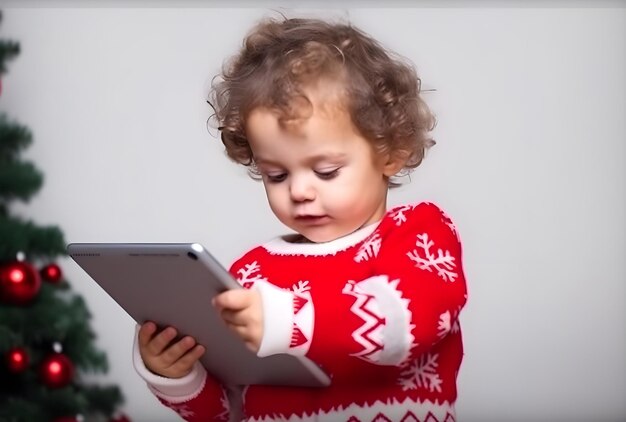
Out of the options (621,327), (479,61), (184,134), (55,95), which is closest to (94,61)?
(55,95)

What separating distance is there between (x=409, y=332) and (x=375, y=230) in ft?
0.70

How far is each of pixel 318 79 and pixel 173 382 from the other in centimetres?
44

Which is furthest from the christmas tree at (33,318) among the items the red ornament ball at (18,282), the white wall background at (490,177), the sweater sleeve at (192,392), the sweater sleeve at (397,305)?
the sweater sleeve at (397,305)

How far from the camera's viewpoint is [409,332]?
1214 millimetres

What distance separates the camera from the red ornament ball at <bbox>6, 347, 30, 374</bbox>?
2631 mm

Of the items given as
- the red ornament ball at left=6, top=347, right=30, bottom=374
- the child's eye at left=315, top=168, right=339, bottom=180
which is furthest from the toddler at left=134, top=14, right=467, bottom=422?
the red ornament ball at left=6, top=347, right=30, bottom=374

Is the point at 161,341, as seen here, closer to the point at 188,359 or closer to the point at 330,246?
the point at 188,359

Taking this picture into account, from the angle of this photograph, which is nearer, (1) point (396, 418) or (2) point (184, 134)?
(1) point (396, 418)

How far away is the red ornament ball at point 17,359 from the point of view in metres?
2.63

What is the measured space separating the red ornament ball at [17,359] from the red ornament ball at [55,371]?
0.10 meters

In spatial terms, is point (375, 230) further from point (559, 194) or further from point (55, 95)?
point (55, 95)

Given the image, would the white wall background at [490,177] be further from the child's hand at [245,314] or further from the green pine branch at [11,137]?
the child's hand at [245,314]

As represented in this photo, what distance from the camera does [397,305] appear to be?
1.21 m

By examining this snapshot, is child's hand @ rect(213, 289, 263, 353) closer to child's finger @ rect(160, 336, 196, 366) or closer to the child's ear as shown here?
child's finger @ rect(160, 336, 196, 366)
